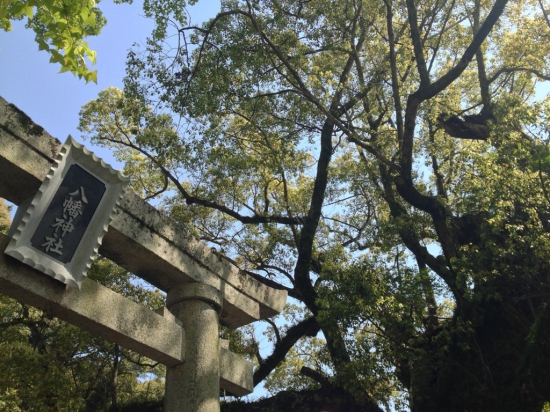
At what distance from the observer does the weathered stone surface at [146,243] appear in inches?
172

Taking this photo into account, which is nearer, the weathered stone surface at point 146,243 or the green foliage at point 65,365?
the weathered stone surface at point 146,243

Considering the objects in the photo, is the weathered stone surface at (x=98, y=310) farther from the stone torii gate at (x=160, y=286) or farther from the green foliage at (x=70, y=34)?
the green foliage at (x=70, y=34)

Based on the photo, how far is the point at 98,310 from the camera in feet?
14.9

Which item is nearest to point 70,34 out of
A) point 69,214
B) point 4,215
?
point 69,214

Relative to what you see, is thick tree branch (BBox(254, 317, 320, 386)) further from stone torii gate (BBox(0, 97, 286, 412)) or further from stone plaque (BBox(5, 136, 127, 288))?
stone plaque (BBox(5, 136, 127, 288))

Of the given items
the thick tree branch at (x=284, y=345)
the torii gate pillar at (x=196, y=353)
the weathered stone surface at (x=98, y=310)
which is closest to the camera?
the weathered stone surface at (x=98, y=310)

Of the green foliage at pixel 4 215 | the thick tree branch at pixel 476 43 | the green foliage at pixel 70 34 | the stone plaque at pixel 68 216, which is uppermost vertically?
the green foliage at pixel 4 215

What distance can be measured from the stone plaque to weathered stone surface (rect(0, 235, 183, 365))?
121mm

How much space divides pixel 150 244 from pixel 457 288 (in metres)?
4.21

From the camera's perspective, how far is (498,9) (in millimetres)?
7281

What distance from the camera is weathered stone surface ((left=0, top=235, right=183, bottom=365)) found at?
4.14 meters

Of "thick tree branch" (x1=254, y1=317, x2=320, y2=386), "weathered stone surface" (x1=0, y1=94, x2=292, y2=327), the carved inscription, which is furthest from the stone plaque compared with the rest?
"thick tree branch" (x1=254, y1=317, x2=320, y2=386)

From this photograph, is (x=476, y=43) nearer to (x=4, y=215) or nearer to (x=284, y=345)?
(x=284, y=345)

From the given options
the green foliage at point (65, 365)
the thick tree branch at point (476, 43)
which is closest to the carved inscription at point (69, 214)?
the green foliage at point (65, 365)
